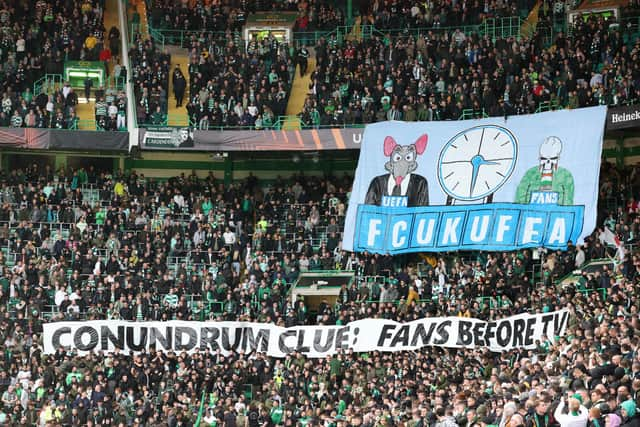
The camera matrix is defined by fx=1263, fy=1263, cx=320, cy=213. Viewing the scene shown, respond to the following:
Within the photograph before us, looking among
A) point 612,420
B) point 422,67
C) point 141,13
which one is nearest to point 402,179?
point 422,67

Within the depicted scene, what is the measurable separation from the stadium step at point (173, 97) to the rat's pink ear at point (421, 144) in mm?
7777

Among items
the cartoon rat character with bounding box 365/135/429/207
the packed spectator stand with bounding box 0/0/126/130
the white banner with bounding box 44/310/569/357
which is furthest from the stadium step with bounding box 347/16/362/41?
the white banner with bounding box 44/310/569/357

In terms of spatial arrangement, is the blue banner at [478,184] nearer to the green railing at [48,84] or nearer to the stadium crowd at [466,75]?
the stadium crowd at [466,75]

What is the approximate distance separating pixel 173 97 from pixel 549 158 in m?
13.2

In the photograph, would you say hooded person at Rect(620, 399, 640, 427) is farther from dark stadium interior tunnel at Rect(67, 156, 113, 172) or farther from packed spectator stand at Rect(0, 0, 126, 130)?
dark stadium interior tunnel at Rect(67, 156, 113, 172)

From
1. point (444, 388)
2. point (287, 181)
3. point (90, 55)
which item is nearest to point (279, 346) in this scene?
point (444, 388)

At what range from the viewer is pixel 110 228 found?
37375mm

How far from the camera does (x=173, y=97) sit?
40.8 m

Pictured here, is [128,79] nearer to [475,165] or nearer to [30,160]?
[30,160]

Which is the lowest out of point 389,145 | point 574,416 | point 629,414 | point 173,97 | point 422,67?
point 574,416

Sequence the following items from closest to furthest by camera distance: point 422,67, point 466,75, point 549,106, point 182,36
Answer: point 549,106 → point 466,75 → point 422,67 → point 182,36

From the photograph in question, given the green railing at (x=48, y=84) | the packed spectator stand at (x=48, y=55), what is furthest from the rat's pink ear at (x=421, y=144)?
the green railing at (x=48, y=84)

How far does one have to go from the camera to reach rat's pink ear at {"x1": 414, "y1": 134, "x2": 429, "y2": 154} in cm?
3603

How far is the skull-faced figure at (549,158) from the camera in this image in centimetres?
3362
